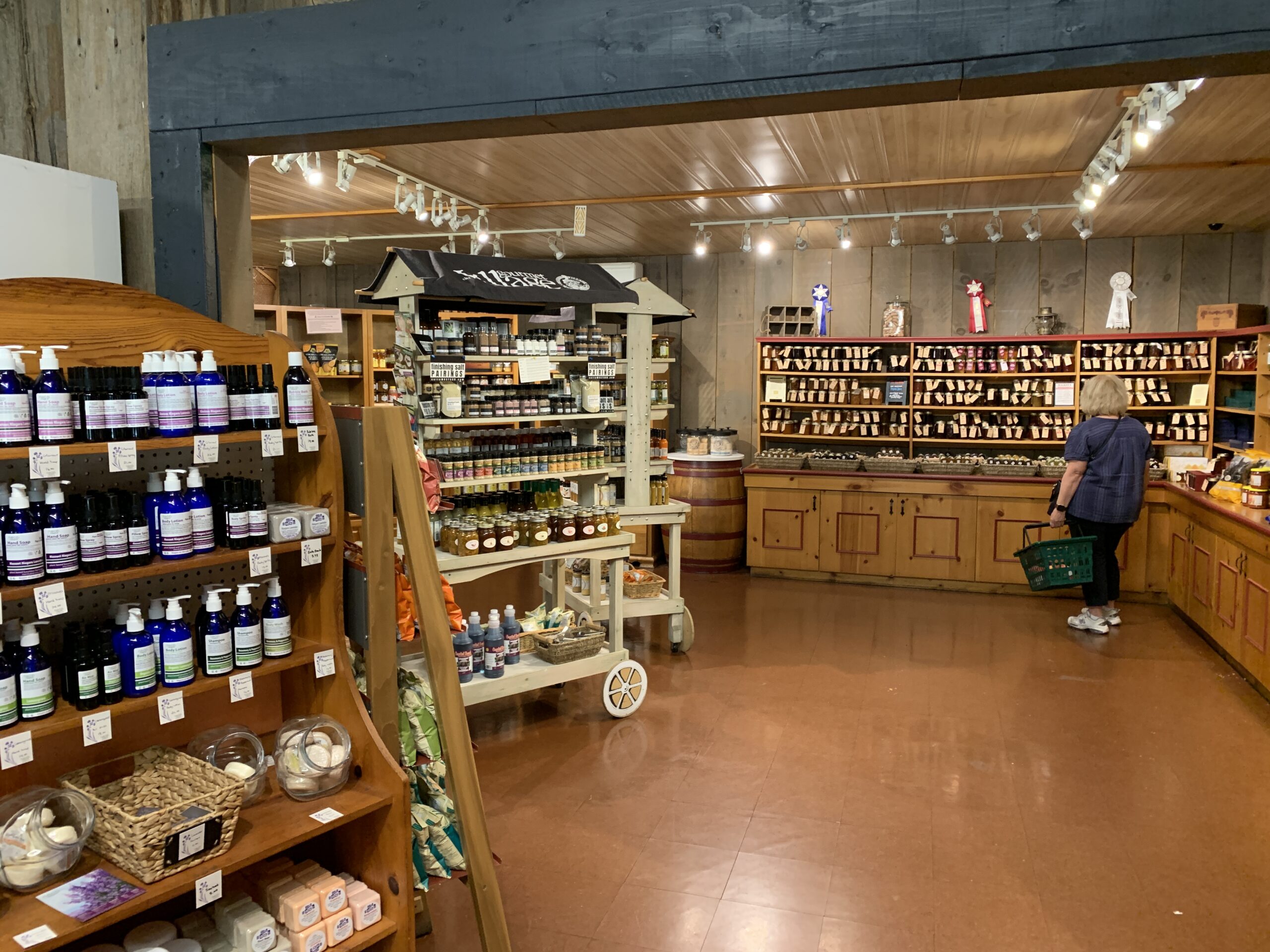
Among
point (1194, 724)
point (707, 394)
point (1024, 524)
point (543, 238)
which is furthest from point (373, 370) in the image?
point (1194, 724)

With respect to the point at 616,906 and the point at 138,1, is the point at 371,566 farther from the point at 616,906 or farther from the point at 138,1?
the point at 138,1

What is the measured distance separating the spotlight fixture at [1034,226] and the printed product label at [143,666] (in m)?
6.39

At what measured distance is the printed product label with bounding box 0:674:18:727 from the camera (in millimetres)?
1984

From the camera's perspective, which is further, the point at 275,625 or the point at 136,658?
the point at 275,625

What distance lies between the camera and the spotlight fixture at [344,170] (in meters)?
5.27

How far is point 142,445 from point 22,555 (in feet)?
1.11

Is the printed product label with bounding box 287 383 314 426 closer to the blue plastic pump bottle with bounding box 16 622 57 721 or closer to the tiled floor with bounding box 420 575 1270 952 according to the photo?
the blue plastic pump bottle with bounding box 16 622 57 721

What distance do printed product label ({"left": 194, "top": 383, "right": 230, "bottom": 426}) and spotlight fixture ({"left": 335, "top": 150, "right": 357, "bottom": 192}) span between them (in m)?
3.28

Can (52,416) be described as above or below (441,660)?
above

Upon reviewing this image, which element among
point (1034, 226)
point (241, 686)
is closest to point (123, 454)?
point (241, 686)

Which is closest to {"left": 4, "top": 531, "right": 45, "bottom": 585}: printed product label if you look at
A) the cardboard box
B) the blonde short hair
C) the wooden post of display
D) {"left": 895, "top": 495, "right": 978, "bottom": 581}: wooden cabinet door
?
the wooden post of display

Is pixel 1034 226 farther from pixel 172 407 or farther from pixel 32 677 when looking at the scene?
pixel 32 677

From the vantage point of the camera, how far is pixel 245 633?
238 cm

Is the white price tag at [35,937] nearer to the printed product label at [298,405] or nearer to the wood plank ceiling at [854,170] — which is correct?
the printed product label at [298,405]
